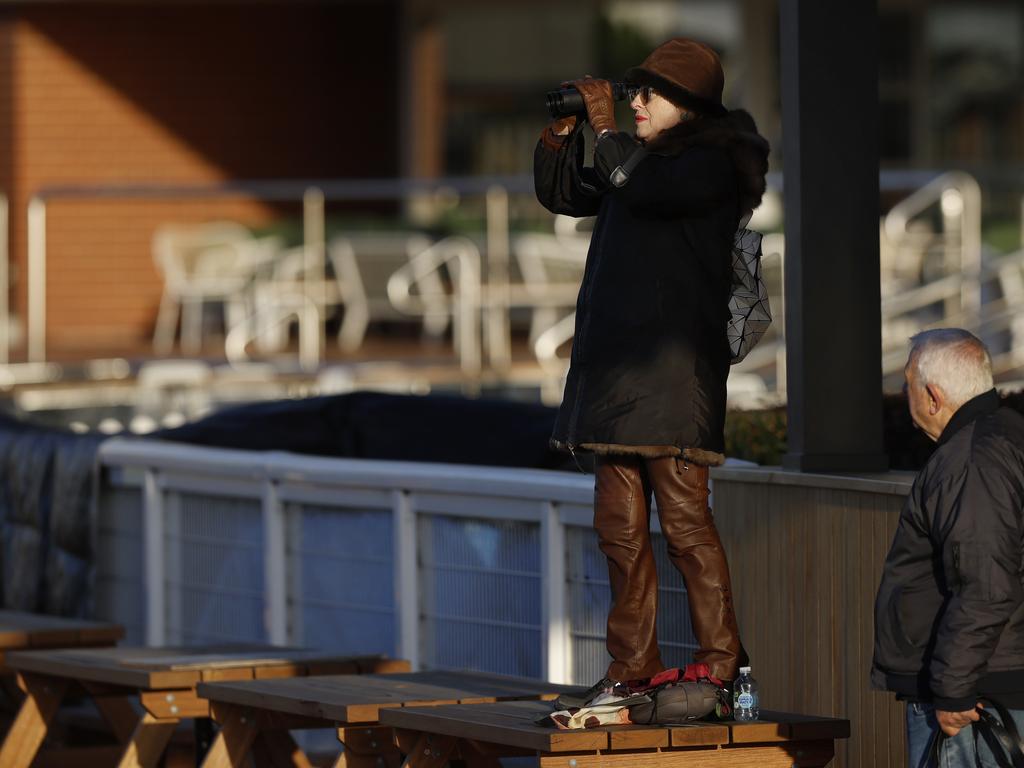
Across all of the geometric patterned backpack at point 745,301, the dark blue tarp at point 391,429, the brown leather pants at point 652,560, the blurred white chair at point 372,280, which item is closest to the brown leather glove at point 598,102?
the geometric patterned backpack at point 745,301

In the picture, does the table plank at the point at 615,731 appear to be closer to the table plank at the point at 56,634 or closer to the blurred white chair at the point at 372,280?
the table plank at the point at 56,634

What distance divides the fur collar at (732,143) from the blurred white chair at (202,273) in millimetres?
11099

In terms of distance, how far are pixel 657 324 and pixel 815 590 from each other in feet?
3.05

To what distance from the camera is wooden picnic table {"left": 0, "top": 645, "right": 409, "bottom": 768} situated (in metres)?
6.33

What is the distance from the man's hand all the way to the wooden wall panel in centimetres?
84

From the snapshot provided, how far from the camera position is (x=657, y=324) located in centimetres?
474

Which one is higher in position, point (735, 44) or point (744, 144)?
point (735, 44)

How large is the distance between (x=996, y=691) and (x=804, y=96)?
1956mm

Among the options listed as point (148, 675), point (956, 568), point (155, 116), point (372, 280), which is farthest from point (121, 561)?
point (155, 116)

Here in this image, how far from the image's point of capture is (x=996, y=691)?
4180 millimetres

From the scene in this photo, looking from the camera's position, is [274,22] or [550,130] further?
[274,22]

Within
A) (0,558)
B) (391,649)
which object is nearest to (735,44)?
(0,558)

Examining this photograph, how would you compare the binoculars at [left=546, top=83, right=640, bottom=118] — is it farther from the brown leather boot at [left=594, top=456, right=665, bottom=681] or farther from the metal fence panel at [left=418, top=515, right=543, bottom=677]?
the metal fence panel at [left=418, top=515, right=543, bottom=677]

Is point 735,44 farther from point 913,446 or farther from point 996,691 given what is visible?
point 996,691
